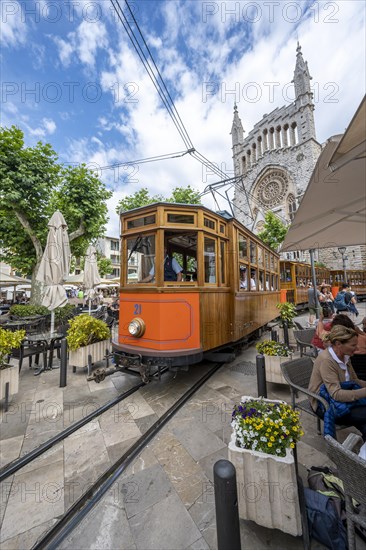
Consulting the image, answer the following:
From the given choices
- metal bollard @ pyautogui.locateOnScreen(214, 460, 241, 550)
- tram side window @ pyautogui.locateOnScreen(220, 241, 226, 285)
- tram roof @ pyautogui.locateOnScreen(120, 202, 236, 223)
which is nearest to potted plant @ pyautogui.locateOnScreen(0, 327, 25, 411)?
tram roof @ pyautogui.locateOnScreen(120, 202, 236, 223)

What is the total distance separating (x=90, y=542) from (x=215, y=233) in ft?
13.0

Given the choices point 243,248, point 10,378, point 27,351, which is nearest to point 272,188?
point 243,248

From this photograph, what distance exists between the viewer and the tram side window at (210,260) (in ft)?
13.4

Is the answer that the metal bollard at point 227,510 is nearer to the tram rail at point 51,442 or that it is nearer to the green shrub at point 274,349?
the tram rail at point 51,442

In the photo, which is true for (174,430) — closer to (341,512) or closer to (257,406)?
(257,406)

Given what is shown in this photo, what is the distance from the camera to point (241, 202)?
3850 cm

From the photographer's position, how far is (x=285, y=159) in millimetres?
33219

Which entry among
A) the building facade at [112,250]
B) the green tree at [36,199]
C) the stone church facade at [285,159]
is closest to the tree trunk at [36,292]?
the green tree at [36,199]

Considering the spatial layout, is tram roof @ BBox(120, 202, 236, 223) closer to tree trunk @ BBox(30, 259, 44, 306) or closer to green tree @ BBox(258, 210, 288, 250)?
tree trunk @ BBox(30, 259, 44, 306)

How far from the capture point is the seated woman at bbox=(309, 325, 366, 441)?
6.73ft

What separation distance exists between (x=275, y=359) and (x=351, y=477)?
2.59 meters

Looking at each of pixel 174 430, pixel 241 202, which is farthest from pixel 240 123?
pixel 174 430

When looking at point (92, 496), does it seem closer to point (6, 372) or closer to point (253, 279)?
point (6, 372)

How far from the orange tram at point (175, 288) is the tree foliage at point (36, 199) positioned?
777 centimetres
